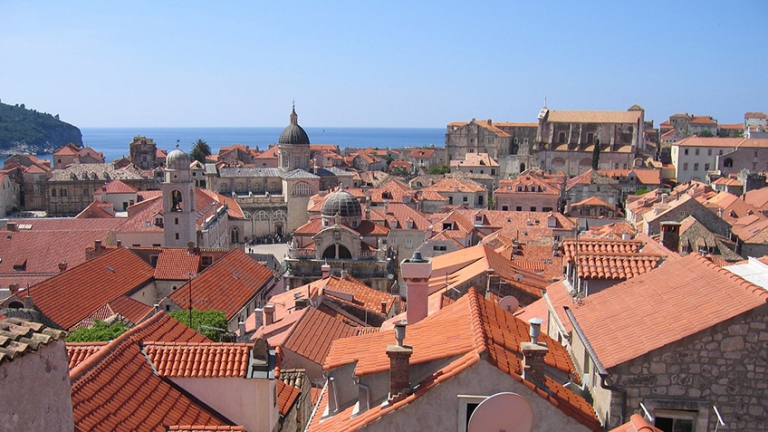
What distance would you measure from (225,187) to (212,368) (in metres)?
62.0

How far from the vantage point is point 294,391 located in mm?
12680

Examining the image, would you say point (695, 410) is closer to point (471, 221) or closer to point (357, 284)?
point (357, 284)

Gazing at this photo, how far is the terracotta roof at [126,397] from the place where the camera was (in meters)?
8.21

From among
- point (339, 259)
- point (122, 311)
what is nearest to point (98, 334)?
point (122, 311)

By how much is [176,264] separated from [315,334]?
14.9 m

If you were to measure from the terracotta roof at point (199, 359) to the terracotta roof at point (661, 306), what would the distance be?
4681mm

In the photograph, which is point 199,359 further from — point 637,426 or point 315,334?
point 315,334

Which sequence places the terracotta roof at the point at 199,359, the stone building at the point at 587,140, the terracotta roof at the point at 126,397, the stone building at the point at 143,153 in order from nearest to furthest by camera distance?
the terracotta roof at the point at 126,397 → the terracotta roof at the point at 199,359 → the stone building at the point at 587,140 → the stone building at the point at 143,153

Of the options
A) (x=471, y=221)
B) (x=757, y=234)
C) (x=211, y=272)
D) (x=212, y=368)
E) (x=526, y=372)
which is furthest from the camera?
(x=471, y=221)

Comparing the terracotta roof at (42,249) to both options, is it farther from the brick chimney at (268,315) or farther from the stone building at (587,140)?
the stone building at (587,140)

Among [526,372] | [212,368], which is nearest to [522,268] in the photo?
[212,368]

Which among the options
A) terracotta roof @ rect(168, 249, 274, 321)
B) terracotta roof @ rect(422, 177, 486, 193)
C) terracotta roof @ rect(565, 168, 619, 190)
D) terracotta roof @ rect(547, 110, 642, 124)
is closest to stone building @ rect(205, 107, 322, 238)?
terracotta roof @ rect(422, 177, 486, 193)

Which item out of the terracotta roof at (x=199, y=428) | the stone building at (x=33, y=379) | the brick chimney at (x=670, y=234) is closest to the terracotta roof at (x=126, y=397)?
the terracotta roof at (x=199, y=428)

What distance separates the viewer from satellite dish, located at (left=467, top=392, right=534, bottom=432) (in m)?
6.17
